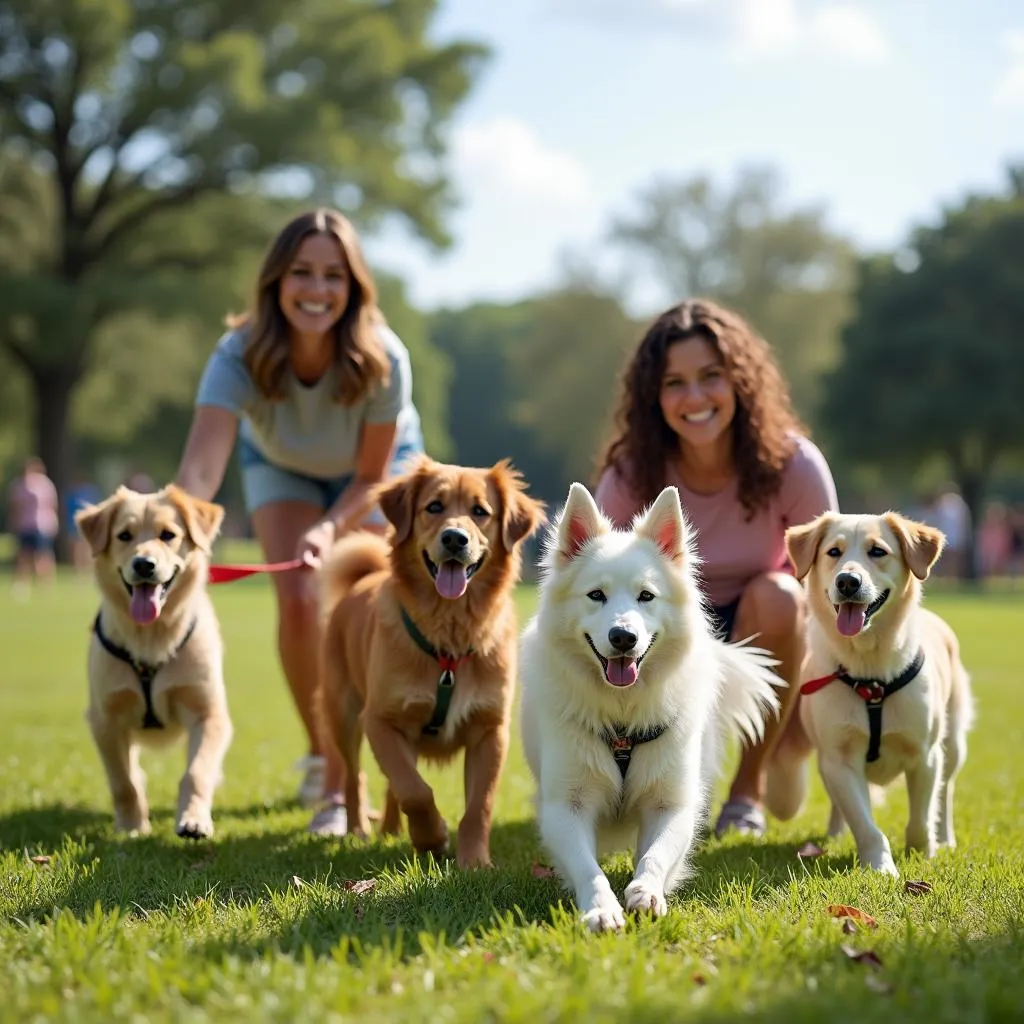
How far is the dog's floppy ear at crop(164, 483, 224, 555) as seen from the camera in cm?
547

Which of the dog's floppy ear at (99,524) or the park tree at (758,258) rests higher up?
the park tree at (758,258)

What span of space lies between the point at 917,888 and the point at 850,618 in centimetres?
110

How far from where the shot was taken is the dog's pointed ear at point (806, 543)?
4.97 m

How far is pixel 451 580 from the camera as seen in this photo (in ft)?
15.7

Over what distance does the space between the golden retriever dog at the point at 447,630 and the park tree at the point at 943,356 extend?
35974 mm

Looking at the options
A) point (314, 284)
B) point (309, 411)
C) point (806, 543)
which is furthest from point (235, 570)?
point (806, 543)

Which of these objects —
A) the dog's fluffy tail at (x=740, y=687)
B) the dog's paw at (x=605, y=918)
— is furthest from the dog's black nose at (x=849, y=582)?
the dog's paw at (x=605, y=918)

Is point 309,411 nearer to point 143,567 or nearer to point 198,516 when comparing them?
point 198,516

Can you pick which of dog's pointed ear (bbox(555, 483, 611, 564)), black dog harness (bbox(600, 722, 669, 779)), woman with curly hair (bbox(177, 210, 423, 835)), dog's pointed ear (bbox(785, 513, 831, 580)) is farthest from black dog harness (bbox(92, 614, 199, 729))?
dog's pointed ear (bbox(785, 513, 831, 580))

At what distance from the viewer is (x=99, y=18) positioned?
29.4 meters

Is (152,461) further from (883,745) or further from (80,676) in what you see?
(883,745)

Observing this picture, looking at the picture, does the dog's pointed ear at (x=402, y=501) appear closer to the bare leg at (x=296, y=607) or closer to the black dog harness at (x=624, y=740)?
the black dog harness at (x=624, y=740)

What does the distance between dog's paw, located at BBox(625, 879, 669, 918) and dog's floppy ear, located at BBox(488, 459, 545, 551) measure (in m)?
1.67

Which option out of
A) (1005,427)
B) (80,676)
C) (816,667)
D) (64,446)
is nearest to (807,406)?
(1005,427)
